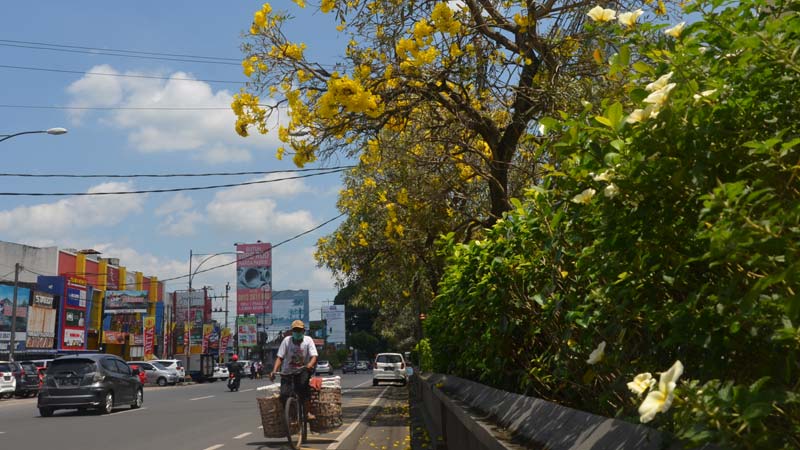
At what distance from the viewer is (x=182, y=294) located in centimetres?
8262

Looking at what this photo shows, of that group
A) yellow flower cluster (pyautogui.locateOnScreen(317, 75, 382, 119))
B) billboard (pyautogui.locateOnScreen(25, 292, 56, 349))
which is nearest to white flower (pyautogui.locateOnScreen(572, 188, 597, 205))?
yellow flower cluster (pyautogui.locateOnScreen(317, 75, 382, 119))

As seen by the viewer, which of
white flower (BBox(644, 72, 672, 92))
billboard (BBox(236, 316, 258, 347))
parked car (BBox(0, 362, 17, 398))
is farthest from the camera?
billboard (BBox(236, 316, 258, 347))

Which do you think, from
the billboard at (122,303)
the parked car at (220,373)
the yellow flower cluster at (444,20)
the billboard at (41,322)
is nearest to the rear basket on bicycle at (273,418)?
the yellow flower cluster at (444,20)

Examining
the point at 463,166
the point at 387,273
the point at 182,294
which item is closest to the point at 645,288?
the point at 463,166

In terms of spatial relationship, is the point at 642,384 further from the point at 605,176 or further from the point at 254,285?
the point at 254,285

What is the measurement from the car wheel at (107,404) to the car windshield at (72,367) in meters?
0.83

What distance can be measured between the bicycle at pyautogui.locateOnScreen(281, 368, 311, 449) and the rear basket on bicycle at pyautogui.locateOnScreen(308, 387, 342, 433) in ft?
0.87

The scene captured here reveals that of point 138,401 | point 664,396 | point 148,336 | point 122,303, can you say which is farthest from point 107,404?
point 148,336

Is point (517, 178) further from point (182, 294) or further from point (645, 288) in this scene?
point (182, 294)

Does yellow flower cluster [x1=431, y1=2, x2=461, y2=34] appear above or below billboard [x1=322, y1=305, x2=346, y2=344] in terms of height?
below

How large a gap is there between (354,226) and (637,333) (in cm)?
2299

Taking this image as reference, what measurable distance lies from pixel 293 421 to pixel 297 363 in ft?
2.89

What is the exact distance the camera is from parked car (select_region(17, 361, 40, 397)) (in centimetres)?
3525

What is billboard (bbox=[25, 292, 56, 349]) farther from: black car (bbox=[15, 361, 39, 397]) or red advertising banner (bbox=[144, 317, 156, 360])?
black car (bbox=[15, 361, 39, 397])
